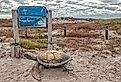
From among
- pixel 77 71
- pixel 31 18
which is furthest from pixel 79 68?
pixel 31 18

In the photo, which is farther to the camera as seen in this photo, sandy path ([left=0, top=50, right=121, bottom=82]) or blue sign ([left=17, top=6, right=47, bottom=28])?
blue sign ([left=17, top=6, right=47, bottom=28])

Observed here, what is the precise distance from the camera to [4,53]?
12961mm

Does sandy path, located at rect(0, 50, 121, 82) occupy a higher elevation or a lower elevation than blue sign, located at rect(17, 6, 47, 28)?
lower

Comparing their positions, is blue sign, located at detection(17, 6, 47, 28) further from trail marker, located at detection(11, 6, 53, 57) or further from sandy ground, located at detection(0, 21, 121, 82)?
sandy ground, located at detection(0, 21, 121, 82)

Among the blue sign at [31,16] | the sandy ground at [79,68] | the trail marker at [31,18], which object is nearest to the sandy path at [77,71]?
the sandy ground at [79,68]

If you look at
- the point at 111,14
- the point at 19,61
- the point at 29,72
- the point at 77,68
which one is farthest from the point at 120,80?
the point at 111,14

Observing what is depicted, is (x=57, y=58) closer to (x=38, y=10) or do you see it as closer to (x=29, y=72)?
(x=29, y=72)

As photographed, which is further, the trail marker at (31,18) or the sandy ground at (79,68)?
the trail marker at (31,18)

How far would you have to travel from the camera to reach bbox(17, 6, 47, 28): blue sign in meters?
11.7

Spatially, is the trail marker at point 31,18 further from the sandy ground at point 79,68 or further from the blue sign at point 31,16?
the sandy ground at point 79,68

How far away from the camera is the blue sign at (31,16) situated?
38.4 ft

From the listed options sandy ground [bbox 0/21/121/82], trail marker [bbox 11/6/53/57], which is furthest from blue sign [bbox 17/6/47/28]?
sandy ground [bbox 0/21/121/82]

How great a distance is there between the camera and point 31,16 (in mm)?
11820

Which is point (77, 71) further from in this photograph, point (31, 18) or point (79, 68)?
point (31, 18)
